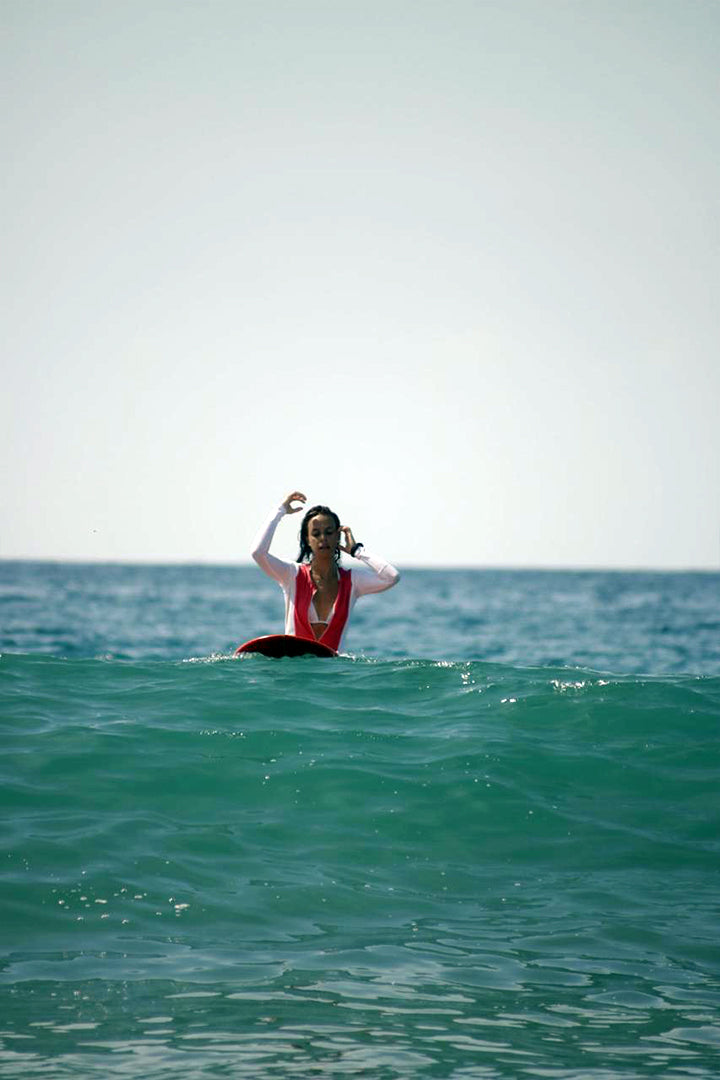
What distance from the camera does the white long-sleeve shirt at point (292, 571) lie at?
10.9 meters

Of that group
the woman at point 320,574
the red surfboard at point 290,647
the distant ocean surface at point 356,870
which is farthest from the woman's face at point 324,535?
the distant ocean surface at point 356,870

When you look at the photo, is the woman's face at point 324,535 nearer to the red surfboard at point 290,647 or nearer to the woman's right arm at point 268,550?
the woman's right arm at point 268,550

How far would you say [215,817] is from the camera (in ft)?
27.1

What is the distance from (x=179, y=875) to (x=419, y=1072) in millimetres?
2680

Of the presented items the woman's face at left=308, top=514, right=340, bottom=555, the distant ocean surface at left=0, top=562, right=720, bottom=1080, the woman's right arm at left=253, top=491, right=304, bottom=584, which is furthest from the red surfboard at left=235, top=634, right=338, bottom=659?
the woman's face at left=308, top=514, right=340, bottom=555

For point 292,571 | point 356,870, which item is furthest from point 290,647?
point 356,870

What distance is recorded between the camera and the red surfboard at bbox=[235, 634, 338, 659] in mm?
11164

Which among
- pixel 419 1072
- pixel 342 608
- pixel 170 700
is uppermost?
pixel 342 608

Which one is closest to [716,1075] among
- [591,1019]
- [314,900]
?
[591,1019]

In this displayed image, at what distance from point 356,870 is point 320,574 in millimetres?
3856

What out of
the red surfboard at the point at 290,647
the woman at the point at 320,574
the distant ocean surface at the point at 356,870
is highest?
the woman at the point at 320,574

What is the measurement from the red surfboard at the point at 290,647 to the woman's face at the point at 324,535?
827mm

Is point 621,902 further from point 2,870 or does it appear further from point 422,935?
point 2,870

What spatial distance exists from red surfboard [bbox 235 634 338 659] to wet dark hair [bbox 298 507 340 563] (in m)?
0.71
